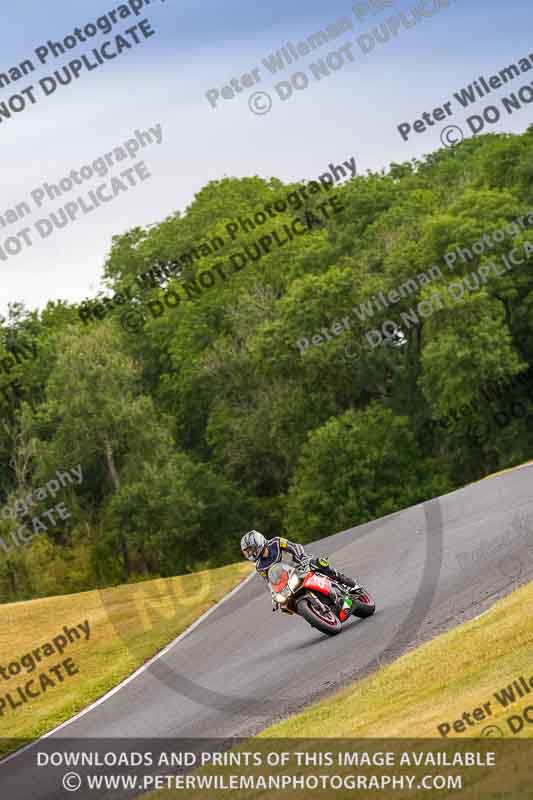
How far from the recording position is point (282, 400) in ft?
224

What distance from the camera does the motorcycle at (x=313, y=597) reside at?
58.8ft

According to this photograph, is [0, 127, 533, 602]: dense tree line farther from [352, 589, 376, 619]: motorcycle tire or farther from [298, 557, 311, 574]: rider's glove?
[298, 557, 311, 574]: rider's glove

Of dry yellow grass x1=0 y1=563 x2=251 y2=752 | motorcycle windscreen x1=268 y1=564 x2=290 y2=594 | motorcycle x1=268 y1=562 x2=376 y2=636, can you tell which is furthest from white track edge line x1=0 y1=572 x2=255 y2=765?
motorcycle windscreen x1=268 y1=564 x2=290 y2=594

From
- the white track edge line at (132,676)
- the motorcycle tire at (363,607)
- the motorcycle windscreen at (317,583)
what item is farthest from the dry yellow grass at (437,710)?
the white track edge line at (132,676)

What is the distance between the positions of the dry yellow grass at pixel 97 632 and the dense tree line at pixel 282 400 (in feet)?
78.3

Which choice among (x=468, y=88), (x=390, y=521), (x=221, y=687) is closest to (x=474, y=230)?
(x=468, y=88)

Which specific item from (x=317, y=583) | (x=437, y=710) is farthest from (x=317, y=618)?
(x=437, y=710)

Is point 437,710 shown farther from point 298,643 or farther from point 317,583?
point 298,643

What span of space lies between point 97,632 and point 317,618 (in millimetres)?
12240

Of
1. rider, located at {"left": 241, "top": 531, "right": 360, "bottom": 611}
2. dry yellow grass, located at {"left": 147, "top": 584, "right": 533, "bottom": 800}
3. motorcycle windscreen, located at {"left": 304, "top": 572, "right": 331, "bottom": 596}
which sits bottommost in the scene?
dry yellow grass, located at {"left": 147, "top": 584, "right": 533, "bottom": 800}

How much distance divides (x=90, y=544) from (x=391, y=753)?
59.0 meters

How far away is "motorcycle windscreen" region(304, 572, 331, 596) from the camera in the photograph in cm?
1800

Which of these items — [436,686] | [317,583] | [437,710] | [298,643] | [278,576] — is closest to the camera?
[437,710]

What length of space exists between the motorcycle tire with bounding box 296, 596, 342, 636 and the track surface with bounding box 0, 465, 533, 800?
0.21 metres
